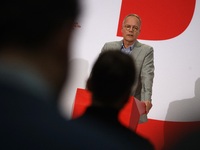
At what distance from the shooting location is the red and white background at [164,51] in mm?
3123

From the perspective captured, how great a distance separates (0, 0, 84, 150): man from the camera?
0.95 ft

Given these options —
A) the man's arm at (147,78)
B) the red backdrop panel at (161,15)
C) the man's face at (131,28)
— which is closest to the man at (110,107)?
the man's arm at (147,78)

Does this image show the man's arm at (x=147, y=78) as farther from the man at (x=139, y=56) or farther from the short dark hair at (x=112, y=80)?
the short dark hair at (x=112, y=80)

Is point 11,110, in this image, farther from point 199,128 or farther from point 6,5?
point 199,128

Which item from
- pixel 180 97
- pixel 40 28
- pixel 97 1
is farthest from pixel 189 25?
pixel 40 28

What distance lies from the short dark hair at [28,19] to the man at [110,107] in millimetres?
87

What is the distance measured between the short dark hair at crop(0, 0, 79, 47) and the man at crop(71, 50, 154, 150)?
9cm

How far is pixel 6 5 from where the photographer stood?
13.2 inches

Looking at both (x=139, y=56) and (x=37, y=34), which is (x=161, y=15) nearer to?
(x=139, y=56)

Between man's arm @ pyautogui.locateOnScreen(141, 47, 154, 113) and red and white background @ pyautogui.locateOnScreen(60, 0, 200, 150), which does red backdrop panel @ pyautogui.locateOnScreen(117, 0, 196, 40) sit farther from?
man's arm @ pyautogui.locateOnScreen(141, 47, 154, 113)

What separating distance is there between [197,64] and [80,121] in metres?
3.05

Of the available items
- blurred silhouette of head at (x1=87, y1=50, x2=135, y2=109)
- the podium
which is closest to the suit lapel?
the podium

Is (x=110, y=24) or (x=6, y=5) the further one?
(x=110, y=24)

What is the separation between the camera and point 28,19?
1.12ft
